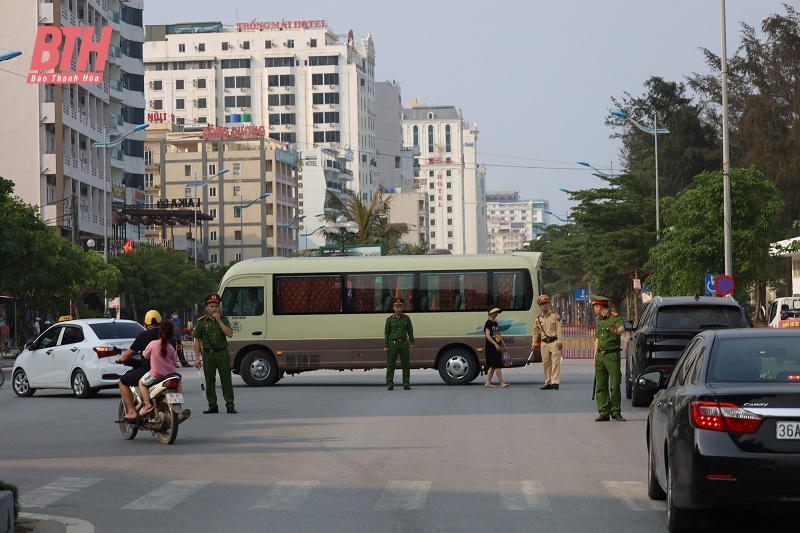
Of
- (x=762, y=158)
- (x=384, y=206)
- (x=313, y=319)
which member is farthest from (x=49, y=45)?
(x=313, y=319)

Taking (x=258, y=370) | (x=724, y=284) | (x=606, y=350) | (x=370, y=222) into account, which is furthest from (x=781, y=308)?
(x=606, y=350)

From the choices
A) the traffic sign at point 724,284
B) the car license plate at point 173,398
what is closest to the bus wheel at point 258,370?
the traffic sign at point 724,284

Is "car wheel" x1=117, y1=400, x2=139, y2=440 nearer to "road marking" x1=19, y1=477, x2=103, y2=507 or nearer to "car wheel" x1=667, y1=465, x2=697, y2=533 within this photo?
"road marking" x1=19, y1=477, x2=103, y2=507

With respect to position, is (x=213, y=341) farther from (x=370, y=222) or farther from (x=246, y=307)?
(x=370, y=222)

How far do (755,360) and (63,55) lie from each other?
71741mm

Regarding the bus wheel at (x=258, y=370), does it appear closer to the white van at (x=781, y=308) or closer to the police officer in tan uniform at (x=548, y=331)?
the police officer in tan uniform at (x=548, y=331)

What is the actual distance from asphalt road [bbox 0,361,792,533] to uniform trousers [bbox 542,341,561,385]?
327 cm

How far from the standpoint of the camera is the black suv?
21172mm

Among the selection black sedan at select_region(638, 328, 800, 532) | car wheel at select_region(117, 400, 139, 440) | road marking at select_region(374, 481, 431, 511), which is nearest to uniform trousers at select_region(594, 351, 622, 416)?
car wheel at select_region(117, 400, 139, 440)

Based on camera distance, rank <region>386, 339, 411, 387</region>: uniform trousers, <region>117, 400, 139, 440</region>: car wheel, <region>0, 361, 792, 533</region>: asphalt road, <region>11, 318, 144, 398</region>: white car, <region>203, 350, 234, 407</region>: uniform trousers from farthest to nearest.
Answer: <region>386, 339, 411, 387</region>: uniform trousers
<region>11, 318, 144, 398</region>: white car
<region>203, 350, 234, 407</region>: uniform trousers
<region>117, 400, 139, 440</region>: car wheel
<region>0, 361, 792, 533</region>: asphalt road

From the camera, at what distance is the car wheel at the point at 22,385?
92.4 ft

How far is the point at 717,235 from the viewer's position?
50.8 meters

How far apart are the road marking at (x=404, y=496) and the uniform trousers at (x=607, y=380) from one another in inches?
271

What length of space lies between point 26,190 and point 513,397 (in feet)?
182
